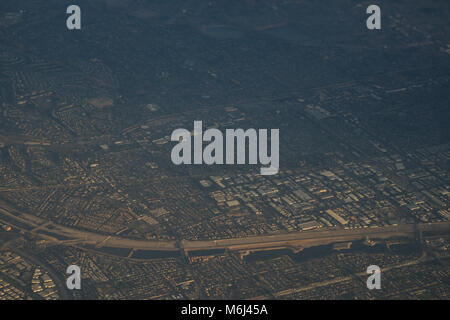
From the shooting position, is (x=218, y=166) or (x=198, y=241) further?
(x=218, y=166)

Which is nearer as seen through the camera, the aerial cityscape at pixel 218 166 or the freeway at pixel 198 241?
the aerial cityscape at pixel 218 166

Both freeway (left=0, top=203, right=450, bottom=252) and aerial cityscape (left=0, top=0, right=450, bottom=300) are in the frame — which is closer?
aerial cityscape (left=0, top=0, right=450, bottom=300)

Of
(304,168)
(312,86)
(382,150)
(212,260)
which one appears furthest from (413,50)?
(212,260)

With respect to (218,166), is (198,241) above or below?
below

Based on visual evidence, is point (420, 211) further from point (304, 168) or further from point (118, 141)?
point (118, 141)
